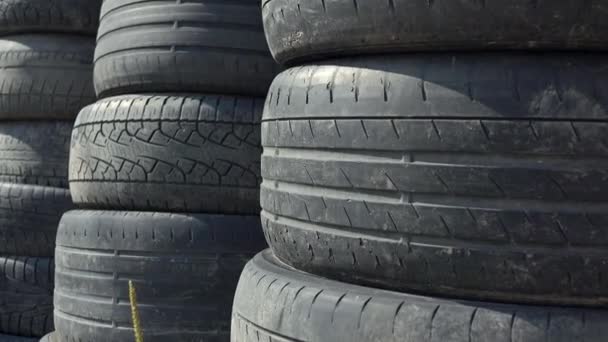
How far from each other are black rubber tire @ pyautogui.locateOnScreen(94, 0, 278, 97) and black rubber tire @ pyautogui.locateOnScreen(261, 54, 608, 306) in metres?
1.11

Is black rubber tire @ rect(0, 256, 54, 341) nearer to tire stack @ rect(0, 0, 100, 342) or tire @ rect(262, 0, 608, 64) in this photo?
tire stack @ rect(0, 0, 100, 342)

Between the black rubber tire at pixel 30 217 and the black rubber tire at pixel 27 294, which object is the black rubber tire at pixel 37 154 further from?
the black rubber tire at pixel 27 294

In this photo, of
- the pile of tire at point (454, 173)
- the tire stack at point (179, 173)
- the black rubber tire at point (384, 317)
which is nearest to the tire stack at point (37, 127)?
the tire stack at point (179, 173)

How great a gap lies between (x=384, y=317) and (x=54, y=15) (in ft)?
8.86

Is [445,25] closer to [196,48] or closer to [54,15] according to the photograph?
[196,48]

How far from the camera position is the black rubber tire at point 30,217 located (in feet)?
12.5

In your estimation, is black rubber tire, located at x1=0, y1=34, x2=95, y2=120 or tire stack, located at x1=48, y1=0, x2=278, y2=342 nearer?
tire stack, located at x1=48, y1=0, x2=278, y2=342

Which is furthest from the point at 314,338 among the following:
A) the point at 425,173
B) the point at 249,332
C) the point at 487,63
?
the point at 487,63

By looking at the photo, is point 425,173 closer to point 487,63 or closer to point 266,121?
point 487,63

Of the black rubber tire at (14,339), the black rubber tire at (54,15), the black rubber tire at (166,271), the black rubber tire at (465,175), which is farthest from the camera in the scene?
the black rubber tire at (14,339)

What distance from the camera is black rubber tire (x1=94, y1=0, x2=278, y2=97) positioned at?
2.90 meters

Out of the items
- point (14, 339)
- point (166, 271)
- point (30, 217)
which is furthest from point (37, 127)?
point (166, 271)

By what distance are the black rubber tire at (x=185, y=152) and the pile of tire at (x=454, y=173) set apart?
1046mm

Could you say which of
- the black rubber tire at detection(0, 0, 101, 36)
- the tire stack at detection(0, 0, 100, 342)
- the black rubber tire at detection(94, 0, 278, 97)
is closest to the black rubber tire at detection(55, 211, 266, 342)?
the black rubber tire at detection(94, 0, 278, 97)
